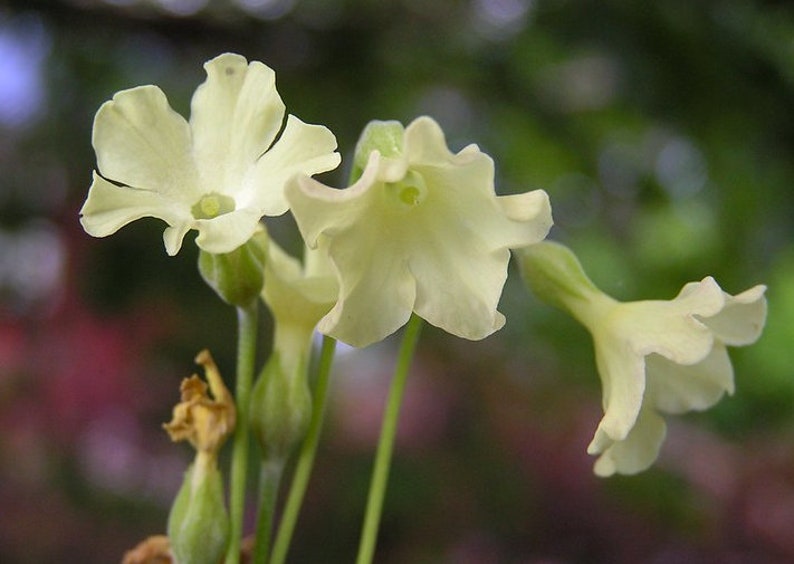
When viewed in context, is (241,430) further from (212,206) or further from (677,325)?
(677,325)

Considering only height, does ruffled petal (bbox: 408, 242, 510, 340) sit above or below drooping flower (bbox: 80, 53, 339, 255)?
below

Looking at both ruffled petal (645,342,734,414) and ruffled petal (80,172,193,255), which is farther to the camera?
ruffled petal (645,342,734,414)

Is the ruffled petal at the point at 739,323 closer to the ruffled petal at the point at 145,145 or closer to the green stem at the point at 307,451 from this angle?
the green stem at the point at 307,451

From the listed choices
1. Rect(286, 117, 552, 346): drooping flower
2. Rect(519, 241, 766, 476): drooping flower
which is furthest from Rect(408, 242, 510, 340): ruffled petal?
Rect(519, 241, 766, 476): drooping flower

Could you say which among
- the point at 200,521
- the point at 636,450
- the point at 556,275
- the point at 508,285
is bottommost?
the point at 200,521

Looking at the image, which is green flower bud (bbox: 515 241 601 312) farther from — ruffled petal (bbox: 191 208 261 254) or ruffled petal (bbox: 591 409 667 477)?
ruffled petal (bbox: 191 208 261 254)

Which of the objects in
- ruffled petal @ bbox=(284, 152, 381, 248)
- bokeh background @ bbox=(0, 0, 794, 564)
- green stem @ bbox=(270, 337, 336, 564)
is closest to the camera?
ruffled petal @ bbox=(284, 152, 381, 248)

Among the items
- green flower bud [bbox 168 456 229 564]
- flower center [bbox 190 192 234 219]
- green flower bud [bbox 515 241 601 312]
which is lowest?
green flower bud [bbox 168 456 229 564]

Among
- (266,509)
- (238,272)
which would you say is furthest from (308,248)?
(266,509)
